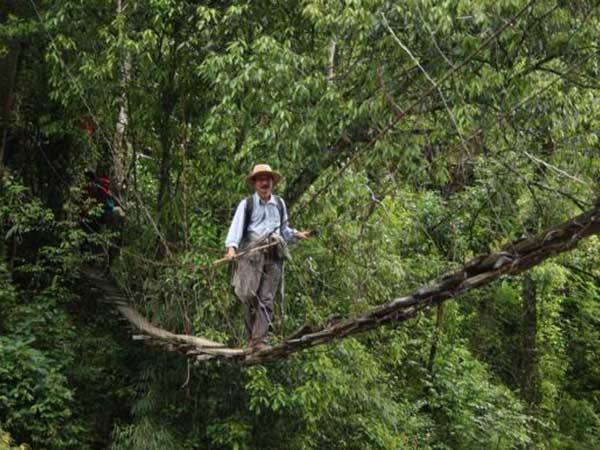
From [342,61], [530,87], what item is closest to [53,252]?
[342,61]

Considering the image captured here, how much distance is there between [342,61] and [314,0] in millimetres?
651

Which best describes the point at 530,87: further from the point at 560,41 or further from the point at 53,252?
the point at 53,252

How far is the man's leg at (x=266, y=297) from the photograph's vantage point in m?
4.73

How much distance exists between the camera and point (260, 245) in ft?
15.2

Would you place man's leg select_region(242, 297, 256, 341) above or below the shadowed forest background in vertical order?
below

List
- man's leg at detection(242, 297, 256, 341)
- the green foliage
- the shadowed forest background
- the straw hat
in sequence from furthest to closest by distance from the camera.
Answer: the green foliage, the shadowed forest background, man's leg at detection(242, 297, 256, 341), the straw hat

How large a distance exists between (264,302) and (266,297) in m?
0.03

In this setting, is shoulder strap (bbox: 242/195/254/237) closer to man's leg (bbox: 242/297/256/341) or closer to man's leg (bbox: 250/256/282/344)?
man's leg (bbox: 250/256/282/344)

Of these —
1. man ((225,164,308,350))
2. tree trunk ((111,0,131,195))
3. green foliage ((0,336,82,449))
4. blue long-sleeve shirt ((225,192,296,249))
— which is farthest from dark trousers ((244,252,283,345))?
tree trunk ((111,0,131,195))

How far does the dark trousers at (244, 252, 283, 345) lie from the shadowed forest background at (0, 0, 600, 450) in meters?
0.47

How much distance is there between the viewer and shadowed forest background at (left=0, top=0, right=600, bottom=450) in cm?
505

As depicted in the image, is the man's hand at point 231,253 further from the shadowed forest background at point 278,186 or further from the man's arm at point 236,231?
the shadowed forest background at point 278,186

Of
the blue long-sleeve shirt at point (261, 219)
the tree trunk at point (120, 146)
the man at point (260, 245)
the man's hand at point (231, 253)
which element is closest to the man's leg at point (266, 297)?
the man at point (260, 245)

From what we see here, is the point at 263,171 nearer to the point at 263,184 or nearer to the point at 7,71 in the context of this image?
the point at 263,184
